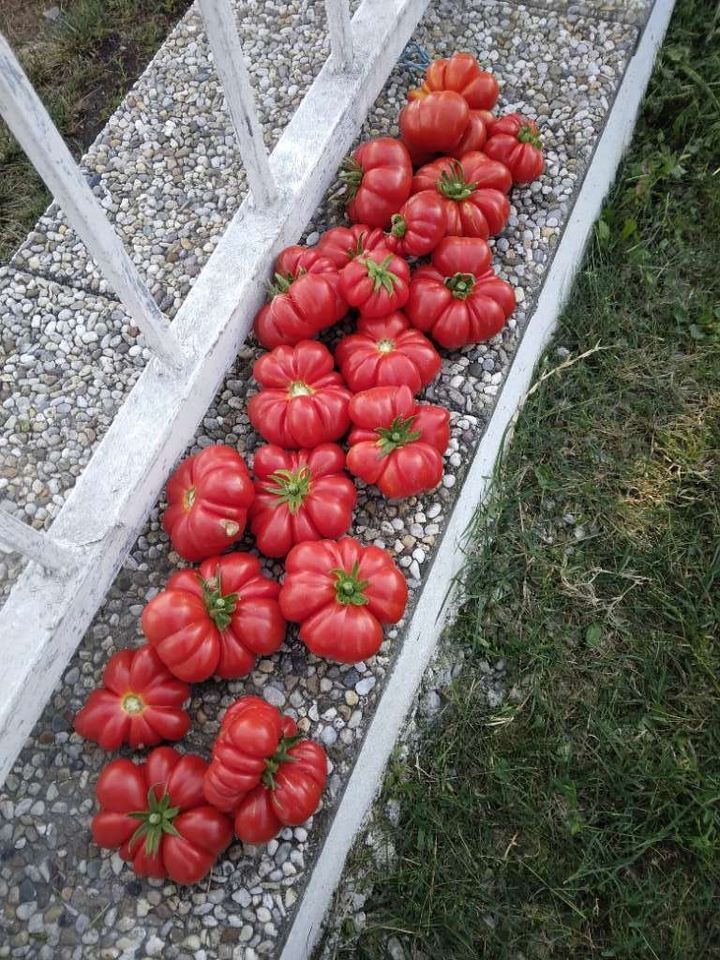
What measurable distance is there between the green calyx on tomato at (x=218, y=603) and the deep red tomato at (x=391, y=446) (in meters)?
0.45

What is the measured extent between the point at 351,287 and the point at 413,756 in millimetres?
1276

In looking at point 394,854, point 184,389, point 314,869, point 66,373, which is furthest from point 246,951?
point 66,373

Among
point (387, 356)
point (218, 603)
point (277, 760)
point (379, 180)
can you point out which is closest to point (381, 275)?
point (387, 356)

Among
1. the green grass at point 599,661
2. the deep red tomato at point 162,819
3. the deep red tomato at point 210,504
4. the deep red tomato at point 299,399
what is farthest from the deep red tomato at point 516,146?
the deep red tomato at point 162,819

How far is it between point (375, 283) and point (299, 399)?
1.23 ft

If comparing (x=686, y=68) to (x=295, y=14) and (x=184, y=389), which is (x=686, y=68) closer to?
(x=295, y=14)

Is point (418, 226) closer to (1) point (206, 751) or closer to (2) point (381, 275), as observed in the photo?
(2) point (381, 275)

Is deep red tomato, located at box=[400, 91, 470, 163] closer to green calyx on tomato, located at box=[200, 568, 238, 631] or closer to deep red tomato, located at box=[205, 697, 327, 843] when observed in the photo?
green calyx on tomato, located at box=[200, 568, 238, 631]

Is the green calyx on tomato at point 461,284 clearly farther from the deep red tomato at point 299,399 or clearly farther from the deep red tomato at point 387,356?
the deep red tomato at point 299,399

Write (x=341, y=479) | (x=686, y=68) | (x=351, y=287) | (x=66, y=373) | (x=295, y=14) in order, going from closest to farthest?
(x=341, y=479) → (x=351, y=287) → (x=66, y=373) → (x=295, y=14) → (x=686, y=68)

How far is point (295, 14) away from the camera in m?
2.87

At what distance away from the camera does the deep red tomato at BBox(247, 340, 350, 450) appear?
2.08 meters

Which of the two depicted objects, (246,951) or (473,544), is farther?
(473,544)

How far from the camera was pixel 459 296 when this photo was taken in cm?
225
